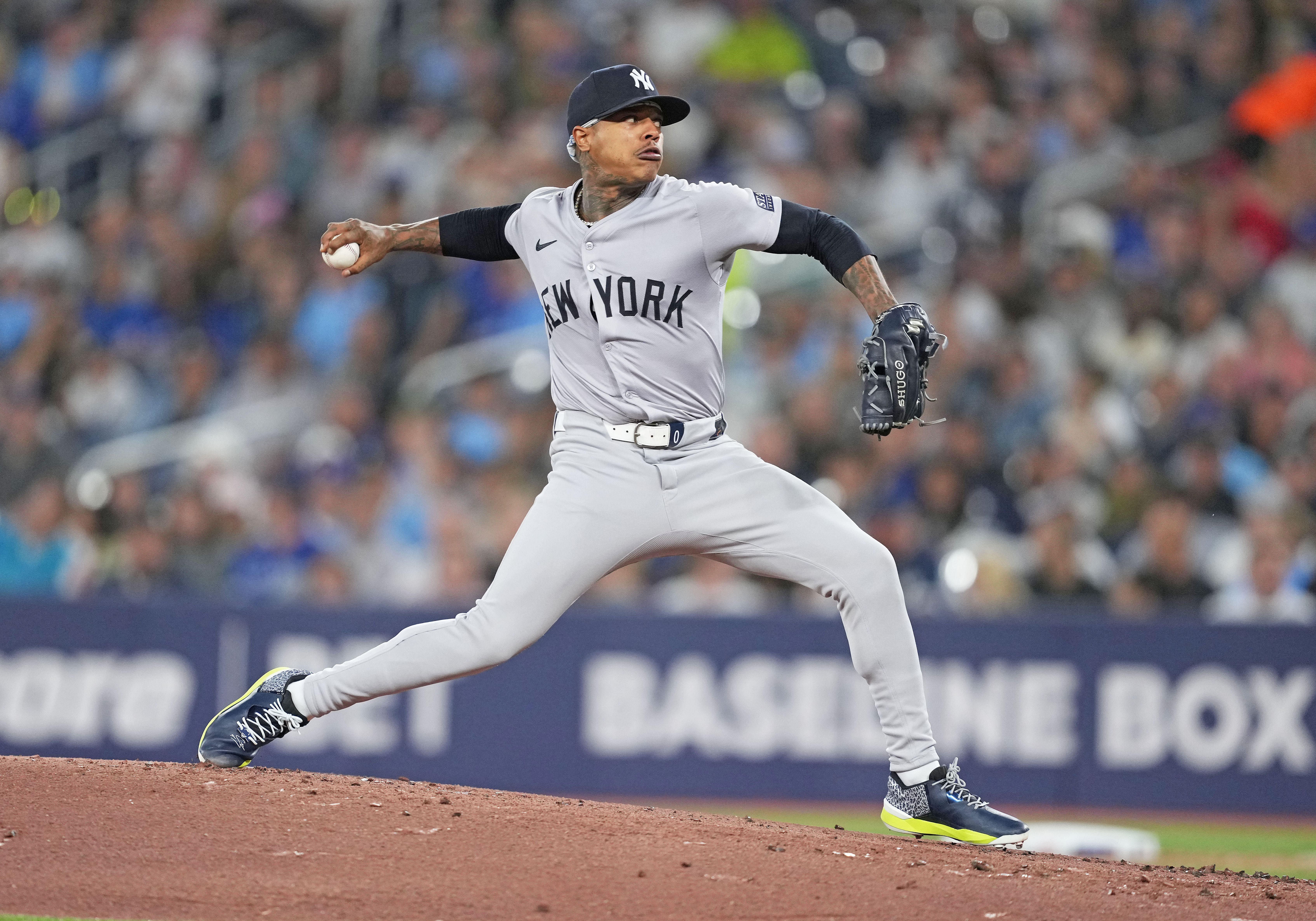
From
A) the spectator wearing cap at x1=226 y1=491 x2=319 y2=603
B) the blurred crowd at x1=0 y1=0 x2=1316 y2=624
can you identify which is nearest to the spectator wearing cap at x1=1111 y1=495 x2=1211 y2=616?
the blurred crowd at x1=0 y1=0 x2=1316 y2=624

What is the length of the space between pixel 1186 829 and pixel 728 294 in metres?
4.26

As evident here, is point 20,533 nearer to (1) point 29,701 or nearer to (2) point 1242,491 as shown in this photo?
(1) point 29,701

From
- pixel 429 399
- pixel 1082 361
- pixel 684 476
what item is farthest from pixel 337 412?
pixel 684 476

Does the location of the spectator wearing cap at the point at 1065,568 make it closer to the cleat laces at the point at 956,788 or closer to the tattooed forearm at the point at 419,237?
the cleat laces at the point at 956,788

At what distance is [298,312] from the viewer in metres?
11.9

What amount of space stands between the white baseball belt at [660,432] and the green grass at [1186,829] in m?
4.02

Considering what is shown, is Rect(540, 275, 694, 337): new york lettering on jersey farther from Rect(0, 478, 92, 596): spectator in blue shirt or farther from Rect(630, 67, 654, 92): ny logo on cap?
Rect(0, 478, 92, 596): spectator in blue shirt

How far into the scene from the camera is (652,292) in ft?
16.4

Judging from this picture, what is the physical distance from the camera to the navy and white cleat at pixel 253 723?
528 centimetres

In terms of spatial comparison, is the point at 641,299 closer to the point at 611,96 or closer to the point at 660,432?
the point at 660,432

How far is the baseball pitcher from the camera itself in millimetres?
4945

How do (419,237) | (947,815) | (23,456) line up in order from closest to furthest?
(947,815), (419,237), (23,456)

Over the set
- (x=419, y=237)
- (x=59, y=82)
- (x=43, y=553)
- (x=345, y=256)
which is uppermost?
(x=59, y=82)

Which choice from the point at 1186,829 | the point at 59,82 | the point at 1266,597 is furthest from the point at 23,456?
the point at 1266,597
